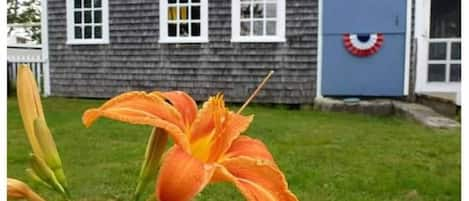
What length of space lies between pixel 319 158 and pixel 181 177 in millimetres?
3218

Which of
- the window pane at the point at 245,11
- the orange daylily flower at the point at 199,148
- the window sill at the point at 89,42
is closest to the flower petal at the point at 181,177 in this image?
the orange daylily flower at the point at 199,148

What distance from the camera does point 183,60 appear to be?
6.99 metres

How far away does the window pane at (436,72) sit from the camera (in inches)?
249

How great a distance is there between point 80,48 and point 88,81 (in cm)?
47

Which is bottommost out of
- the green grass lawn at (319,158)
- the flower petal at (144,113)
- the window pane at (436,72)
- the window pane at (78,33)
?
the green grass lawn at (319,158)

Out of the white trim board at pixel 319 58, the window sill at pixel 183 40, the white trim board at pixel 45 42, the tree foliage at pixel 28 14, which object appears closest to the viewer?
the white trim board at pixel 319 58

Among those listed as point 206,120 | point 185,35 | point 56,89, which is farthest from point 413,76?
point 206,120

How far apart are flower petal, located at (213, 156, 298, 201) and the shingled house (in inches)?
244

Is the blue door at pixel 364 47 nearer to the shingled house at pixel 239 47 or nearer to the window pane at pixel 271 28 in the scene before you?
the shingled house at pixel 239 47

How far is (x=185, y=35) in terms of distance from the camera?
7.05 metres

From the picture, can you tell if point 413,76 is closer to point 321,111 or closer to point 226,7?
point 321,111

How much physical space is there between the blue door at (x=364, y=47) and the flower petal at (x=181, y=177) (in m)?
6.23

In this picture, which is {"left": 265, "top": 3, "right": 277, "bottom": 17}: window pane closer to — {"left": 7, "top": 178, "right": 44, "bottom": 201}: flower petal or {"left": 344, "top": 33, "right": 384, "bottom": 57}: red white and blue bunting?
{"left": 344, "top": 33, "right": 384, "bottom": 57}: red white and blue bunting

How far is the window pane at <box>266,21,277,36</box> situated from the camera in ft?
22.0
